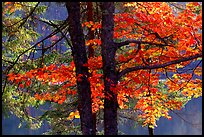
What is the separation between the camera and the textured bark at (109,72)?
6895 millimetres

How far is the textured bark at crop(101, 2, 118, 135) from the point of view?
689 centimetres

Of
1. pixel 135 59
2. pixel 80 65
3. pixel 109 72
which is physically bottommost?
pixel 109 72

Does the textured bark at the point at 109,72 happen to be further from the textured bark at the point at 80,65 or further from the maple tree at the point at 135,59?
the textured bark at the point at 80,65

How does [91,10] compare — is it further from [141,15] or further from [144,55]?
[144,55]

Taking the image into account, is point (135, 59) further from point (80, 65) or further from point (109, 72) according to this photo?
point (80, 65)

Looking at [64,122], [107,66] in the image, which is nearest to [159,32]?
[107,66]

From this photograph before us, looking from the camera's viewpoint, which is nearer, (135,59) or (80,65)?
(80,65)

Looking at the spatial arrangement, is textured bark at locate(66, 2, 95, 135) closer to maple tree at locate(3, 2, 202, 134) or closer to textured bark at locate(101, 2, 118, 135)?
maple tree at locate(3, 2, 202, 134)

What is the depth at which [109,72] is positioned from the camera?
6906 mm

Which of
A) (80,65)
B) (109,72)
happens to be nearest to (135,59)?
(109,72)

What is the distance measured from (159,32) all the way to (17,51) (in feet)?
19.5

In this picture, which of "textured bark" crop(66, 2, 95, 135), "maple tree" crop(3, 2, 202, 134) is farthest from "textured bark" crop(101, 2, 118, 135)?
"textured bark" crop(66, 2, 95, 135)

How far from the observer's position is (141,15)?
834cm

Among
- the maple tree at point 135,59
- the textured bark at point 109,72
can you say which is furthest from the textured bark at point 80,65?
the textured bark at point 109,72
